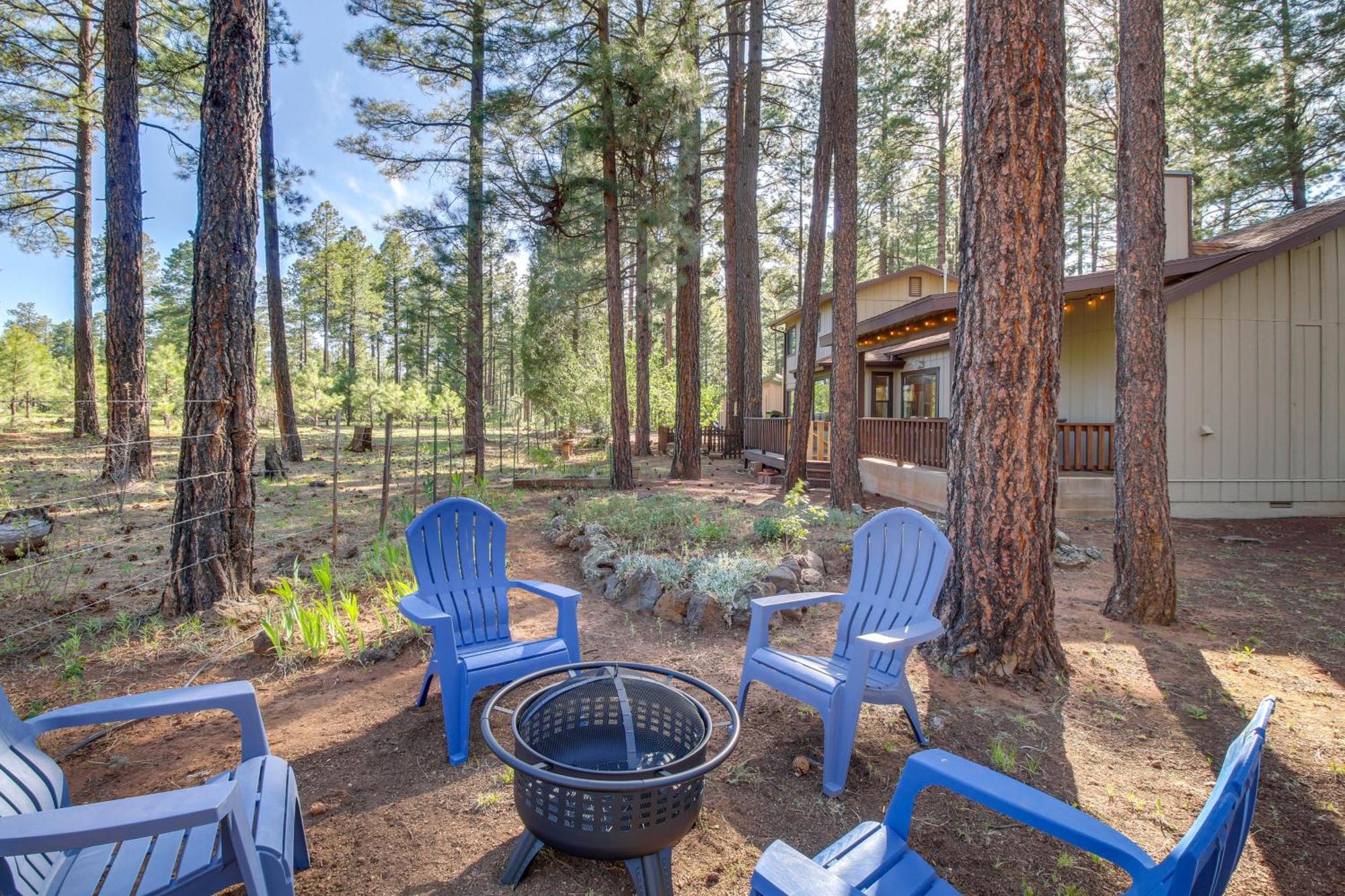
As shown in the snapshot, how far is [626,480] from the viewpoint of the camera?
10.3 m

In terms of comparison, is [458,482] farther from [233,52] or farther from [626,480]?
[233,52]

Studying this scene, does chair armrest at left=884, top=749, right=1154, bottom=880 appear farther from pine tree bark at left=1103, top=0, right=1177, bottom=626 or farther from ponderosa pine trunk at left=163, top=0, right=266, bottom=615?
ponderosa pine trunk at left=163, top=0, right=266, bottom=615

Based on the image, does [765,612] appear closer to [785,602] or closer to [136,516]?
[785,602]

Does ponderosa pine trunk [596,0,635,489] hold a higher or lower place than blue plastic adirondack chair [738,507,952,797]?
higher

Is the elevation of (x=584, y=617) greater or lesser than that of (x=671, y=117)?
lesser

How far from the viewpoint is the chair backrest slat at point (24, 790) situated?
1336 millimetres

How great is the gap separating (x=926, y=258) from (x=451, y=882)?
29296mm

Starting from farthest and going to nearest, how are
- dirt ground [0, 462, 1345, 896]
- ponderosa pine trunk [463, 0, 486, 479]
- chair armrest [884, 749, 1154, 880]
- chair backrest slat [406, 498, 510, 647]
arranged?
1. ponderosa pine trunk [463, 0, 486, 479]
2. chair backrest slat [406, 498, 510, 647]
3. dirt ground [0, 462, 1345, 896]
4. chair armrest [884, 749, 1154, 880]

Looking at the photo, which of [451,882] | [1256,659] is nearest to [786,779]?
[451,882]

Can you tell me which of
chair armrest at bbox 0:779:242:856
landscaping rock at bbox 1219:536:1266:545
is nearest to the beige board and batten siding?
landscaping rock at bbox 1219:536:1266:545

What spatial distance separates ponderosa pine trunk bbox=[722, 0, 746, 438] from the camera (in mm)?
13516

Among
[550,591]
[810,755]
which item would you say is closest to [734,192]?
[550,591]

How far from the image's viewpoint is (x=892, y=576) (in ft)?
10.0

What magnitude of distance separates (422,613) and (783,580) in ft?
8.86
